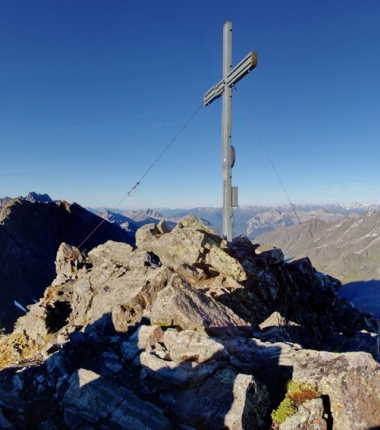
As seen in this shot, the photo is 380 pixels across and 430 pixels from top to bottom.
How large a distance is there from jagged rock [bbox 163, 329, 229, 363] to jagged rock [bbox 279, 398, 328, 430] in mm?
2665

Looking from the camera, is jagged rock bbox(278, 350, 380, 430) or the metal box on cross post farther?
the metal box on cross post

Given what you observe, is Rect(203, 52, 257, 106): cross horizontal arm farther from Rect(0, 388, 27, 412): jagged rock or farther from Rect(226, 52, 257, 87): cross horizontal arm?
Rect(0, 388, 27, 412): jagged rock

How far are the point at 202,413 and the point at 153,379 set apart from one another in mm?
2286

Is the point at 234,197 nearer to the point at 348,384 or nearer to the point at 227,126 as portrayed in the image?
the point at 227,126

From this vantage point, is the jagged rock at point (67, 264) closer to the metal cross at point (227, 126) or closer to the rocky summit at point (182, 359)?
the rocky summit at point (182, 359)

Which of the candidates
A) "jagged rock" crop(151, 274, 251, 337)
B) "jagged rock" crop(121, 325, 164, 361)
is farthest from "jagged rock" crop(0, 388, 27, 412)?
"jagged rock" crop(151, 274, 251, 337)

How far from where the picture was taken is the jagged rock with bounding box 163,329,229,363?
33.9 ft

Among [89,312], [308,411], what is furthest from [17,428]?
[89,312]

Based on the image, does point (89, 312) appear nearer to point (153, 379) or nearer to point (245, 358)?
point (153, 379)

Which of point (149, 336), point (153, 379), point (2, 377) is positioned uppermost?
point (149, 336)

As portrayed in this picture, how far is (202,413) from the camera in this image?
878 cm

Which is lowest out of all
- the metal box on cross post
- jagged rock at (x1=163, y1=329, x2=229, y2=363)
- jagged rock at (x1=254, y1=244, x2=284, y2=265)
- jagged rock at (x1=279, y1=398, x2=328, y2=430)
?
jagged rock at (x1=279, y1=398, x2=328, y2=430)

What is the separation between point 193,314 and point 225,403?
421 centimetres

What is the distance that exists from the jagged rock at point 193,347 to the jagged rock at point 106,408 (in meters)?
2.16
